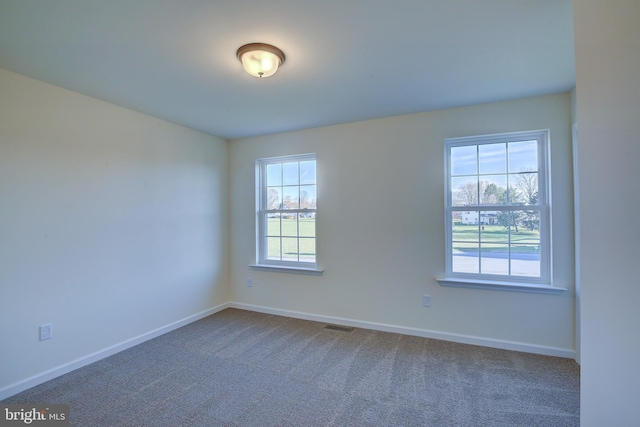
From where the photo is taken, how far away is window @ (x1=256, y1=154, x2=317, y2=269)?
3.86 meters

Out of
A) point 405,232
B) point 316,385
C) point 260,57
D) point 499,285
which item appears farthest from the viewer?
point 405,232

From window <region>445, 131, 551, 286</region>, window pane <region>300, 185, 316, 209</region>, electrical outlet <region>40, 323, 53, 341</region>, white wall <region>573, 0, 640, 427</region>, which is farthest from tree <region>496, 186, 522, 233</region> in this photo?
electrical outlet <region>40, 323, 53, 341</region>

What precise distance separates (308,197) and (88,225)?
7.70ft

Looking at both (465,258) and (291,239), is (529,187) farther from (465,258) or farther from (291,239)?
(291,239)

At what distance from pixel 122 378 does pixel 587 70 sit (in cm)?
368

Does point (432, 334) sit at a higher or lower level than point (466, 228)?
lower

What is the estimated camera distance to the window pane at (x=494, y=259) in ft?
9.65

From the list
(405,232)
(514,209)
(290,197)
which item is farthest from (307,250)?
(514,209)

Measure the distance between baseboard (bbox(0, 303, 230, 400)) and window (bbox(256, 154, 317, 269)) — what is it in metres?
1.28

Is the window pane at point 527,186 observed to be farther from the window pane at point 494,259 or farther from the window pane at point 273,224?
the window pane at point 273,224

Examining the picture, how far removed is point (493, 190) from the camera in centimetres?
300

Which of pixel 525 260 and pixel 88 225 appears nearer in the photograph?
pixel 88 225

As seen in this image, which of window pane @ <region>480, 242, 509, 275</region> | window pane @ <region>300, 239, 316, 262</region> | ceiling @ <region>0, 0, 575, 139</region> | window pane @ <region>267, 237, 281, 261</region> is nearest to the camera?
ceiling @ <region>0, 0, 575, 139</region>

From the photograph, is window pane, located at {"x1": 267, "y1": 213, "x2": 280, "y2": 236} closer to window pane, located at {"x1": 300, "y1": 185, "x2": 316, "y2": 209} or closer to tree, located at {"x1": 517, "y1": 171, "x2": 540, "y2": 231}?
window pane, located at {"x1": 300, "y1": 185, "x2": 316, "y2": 209}
